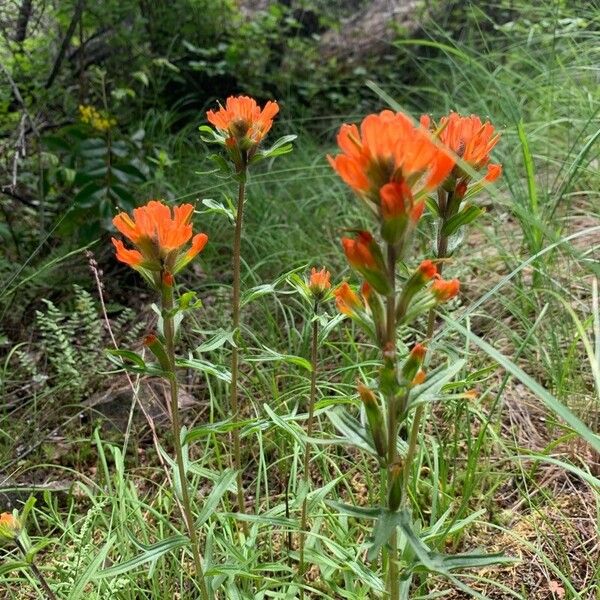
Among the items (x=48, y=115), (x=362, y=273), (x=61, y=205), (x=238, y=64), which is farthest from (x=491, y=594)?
(x=238, y=64)

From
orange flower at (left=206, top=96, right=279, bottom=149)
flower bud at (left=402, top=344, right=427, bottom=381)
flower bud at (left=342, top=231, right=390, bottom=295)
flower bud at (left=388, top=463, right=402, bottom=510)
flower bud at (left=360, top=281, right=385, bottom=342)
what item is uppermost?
orange flower at (left=206, top=96, right=279, bottom=149)

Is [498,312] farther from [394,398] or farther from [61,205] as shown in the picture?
[61,205]

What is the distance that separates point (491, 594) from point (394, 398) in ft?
2.57

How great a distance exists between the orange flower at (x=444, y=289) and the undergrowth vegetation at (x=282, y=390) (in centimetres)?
4

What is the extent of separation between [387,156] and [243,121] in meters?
0.49

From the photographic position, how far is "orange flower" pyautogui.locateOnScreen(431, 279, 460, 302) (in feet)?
2.43

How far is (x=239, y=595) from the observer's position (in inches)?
44.0

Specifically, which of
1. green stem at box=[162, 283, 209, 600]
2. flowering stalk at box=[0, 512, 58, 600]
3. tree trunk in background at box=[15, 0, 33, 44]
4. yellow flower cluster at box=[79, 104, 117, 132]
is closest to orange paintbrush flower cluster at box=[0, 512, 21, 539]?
flowering stalk at box=[0, 512, 58, 600]

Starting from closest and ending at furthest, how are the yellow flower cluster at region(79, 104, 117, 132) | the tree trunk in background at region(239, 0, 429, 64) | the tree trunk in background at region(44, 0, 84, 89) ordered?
the yellow flower cluster at region(79, 104, 117, 132), the tree trunk in background at region(44, 0, 84, 89), the tree trunk in background at region(239, 0, 429, 64)

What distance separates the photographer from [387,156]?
68 cm

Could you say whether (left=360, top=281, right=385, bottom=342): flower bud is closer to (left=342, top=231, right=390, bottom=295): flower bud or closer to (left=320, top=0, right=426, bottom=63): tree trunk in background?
(left=342, top=231, right=390, bottom=295): flower bud

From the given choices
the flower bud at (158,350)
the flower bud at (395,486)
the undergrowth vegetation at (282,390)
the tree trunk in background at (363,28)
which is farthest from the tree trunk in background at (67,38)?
the flower bud at (395,486)

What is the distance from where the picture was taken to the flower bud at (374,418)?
76 cm

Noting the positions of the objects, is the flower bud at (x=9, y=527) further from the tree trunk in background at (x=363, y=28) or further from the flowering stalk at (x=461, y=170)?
the tree trunk in background at (x=363, y=28)
